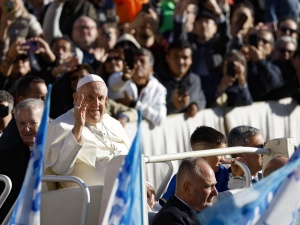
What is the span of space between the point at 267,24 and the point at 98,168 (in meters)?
8.54

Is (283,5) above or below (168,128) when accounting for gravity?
above

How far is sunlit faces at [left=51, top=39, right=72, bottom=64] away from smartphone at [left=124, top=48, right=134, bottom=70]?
63 cm

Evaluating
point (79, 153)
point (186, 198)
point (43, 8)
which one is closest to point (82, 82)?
point (79, 153)

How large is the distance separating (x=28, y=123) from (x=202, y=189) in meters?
1.69

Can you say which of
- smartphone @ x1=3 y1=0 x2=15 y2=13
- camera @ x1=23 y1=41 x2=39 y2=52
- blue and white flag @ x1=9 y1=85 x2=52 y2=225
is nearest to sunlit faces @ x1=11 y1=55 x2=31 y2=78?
camera @ x1=23 y1=41 x2=39 y2=52

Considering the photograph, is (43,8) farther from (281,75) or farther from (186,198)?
(186,198)

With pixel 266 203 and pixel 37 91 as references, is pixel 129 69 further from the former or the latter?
pixel 266 203

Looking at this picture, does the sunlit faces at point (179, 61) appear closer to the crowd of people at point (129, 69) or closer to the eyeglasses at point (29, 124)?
the crowd of people at point (129, 69)

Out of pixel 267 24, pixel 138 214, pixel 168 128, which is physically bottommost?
pixel 138 214

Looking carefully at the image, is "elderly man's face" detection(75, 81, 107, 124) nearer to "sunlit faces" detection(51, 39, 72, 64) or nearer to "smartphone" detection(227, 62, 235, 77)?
"sunlit faces" detection(51, 39, 72, 64)

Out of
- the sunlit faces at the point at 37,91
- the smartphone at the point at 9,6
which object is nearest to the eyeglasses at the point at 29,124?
the sunlit faces at the point at 37,91

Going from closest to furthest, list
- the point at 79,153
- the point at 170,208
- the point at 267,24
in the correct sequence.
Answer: the point at 170,208, the point at 79,153, the point at 267,24

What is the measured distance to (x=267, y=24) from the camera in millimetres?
17828

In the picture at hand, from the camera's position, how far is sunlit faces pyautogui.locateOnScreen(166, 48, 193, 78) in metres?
14.9
